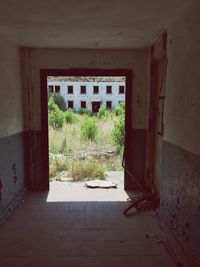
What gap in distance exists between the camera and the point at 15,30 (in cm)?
395

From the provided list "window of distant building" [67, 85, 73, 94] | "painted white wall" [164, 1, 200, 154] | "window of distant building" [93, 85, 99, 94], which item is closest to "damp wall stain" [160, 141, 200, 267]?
"painted white wall" [164, 1, 200, 154]

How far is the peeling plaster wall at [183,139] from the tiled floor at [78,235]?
0.42 metres

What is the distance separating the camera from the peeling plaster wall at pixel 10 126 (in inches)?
163

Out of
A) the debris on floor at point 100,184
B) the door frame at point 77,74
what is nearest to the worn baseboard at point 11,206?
the door frame at point 77,74

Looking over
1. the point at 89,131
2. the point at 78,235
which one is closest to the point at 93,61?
the point at 78,235

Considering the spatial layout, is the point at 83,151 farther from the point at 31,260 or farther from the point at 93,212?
the point at 31,260

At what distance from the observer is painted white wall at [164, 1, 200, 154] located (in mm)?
2645

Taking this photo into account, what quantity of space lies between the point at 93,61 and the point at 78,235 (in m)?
3.21

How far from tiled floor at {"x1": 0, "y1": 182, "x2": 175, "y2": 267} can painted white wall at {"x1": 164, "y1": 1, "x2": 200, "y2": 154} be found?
137 centimetres

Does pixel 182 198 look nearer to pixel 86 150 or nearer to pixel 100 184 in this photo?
pixel 100 184

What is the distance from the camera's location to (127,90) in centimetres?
542

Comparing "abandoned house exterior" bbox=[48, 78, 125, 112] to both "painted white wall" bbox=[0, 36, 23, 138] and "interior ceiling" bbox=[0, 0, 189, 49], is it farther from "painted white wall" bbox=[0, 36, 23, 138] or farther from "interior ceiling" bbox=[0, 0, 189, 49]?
"interior ceiling" bbox=[0, 0, 189, 49]

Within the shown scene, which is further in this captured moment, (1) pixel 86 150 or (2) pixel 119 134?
(1) pixel 86 150

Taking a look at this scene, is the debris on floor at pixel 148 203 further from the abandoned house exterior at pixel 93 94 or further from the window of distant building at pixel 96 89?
the window of distant building at pixel 96 89
